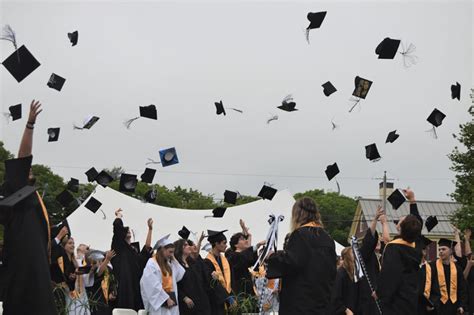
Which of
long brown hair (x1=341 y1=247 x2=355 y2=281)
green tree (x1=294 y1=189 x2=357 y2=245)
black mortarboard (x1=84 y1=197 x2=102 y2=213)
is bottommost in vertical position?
long brown hair (x1=341 y1=247 x2=355 y2=281)

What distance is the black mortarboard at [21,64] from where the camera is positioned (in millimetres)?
8594

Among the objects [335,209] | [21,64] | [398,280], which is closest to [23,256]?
[21,64]

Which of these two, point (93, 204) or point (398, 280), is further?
point (93, 204)

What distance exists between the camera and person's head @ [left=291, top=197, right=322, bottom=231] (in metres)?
7.52

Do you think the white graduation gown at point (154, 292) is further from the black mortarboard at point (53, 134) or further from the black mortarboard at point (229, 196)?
the black mortarboard at point (229, 196)

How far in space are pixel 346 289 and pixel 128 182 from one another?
488 centimetres

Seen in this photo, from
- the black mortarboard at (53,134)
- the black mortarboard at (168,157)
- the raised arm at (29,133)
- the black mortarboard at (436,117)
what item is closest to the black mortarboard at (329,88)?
the black mortarboard at (436,117)

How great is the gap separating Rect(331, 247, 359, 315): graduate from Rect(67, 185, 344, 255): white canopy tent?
44.3 feet

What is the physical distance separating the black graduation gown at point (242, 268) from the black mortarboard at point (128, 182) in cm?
277

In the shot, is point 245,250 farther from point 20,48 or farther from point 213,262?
point 20,48

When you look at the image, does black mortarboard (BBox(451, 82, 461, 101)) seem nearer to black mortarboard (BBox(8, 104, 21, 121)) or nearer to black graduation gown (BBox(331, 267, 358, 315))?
black graduation gown (BBox(331, 267, 358, 315))

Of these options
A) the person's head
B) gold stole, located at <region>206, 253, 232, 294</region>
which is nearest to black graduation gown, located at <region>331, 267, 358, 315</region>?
gold stole, located at <region>206, 253, 232, 294</region>

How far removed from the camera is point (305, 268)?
24.2ft

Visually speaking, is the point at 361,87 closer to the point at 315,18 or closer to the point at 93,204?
the point at 315,18
